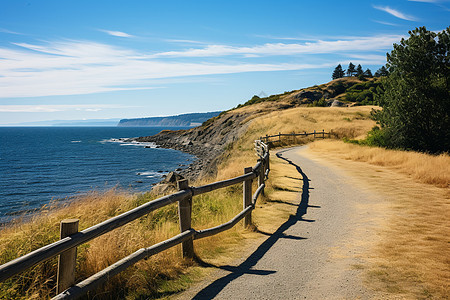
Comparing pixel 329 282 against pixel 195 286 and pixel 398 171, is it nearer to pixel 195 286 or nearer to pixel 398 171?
pixel 195 286

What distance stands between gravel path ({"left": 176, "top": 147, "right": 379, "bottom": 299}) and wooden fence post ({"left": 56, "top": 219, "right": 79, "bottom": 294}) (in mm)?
1651

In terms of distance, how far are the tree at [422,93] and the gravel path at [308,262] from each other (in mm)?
14960

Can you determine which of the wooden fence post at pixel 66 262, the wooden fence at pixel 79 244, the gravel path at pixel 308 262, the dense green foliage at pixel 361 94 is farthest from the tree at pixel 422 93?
the dense green foliage at pixel 361 94

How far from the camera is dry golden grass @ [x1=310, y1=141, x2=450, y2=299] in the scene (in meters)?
5.11

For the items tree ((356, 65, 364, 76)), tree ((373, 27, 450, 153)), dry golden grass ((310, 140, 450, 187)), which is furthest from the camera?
tree ((356, 65, 364, 76))

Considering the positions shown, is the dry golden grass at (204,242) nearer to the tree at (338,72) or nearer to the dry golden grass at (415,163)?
the dry golden grass at (415,163)

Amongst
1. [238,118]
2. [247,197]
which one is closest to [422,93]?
[247,197]

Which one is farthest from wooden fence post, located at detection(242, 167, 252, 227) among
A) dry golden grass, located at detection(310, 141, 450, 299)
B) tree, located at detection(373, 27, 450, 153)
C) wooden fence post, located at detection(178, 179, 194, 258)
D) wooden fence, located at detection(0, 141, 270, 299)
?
tree, located at detection(373, 27, 450, 153)

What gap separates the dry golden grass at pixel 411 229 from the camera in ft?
16.8

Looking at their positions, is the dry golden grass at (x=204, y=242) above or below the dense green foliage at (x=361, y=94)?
below

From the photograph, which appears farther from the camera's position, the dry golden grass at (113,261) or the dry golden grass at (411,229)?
the dry golden grass at (411,229)

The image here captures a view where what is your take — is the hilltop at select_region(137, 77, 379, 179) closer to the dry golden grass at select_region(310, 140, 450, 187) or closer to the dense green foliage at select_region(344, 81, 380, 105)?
the dense green foliage at select_region(344, 81, 380, 105)

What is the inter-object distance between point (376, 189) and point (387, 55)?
15.2 metres

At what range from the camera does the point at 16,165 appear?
5244cm
